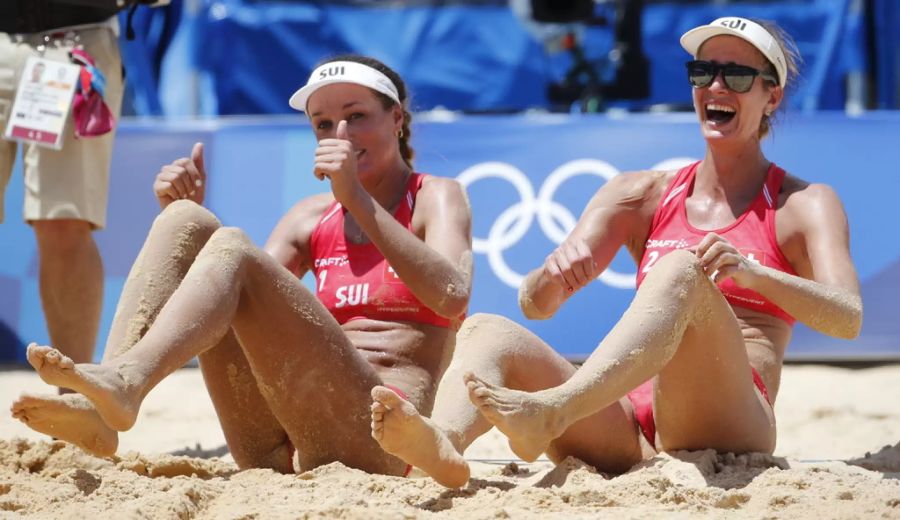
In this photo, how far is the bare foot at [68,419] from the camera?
295cm

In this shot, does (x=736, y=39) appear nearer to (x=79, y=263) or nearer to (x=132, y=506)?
(x=132, y=506)

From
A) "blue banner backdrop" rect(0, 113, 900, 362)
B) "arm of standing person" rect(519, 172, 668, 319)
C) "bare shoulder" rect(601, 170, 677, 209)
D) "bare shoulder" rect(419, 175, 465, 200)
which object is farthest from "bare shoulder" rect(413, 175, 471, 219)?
"blue banner backdrop" rect(0, 113, 900, 362)

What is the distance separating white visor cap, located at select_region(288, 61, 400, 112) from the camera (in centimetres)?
396

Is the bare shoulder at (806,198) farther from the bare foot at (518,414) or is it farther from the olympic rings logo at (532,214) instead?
the olympic rings logo at (532,214)

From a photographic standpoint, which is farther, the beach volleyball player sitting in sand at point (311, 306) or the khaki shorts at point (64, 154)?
the khaki shorts at point (64, 154)

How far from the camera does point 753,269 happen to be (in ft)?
10.7

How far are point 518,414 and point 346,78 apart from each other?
137cm

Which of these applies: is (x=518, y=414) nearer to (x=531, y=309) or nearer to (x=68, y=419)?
(x=531, y=309)

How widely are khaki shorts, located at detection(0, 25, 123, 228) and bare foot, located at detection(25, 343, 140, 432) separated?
1926mm

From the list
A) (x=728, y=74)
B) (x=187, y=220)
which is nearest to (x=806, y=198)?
(x=728, y=74)

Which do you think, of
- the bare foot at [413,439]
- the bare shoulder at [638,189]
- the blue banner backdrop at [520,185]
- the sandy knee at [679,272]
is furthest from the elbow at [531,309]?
the blue banner backdrop at [520,185]

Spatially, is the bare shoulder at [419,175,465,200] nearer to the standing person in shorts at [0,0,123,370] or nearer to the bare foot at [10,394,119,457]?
the bare foot at [10,394,119,457]

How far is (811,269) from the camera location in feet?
12.2

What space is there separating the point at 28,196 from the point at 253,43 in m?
3.71
